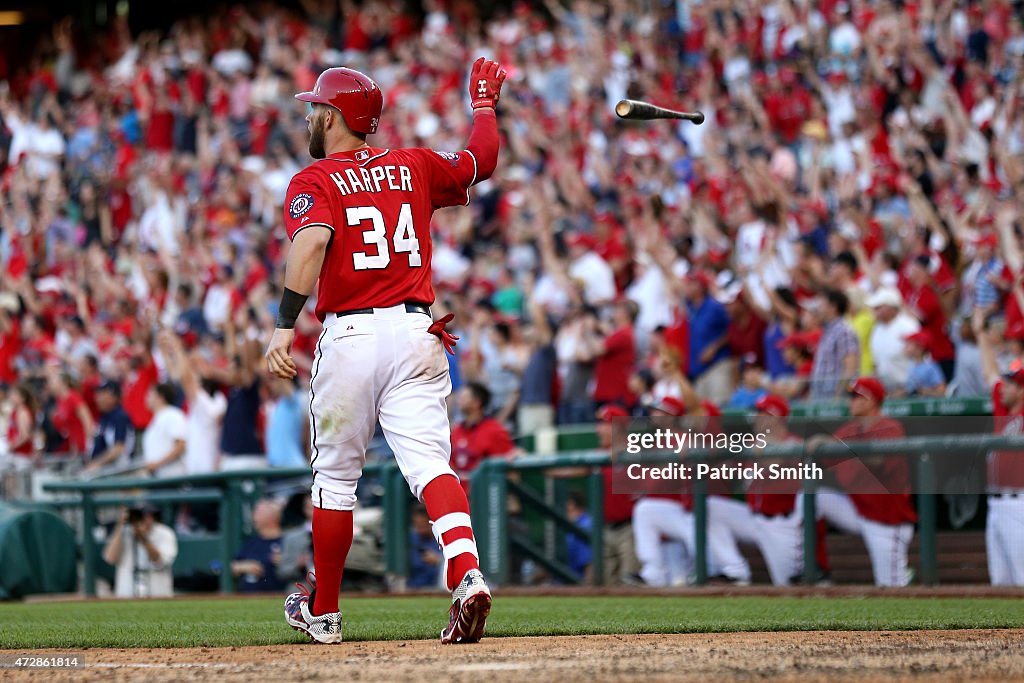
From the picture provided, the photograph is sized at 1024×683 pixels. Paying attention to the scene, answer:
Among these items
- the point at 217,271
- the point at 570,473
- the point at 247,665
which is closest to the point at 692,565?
the point at 570,473

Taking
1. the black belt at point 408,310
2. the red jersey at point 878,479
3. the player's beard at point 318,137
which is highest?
the player's beard at point 318,137

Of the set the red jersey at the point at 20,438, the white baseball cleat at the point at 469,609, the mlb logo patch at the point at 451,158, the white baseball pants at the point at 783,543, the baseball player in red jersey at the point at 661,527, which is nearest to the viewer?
the white baseball cleat at the point at 469,609

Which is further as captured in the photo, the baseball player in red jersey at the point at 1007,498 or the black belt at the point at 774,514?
the black belt at the point at 774,514

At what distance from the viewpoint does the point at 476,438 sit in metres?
11.4

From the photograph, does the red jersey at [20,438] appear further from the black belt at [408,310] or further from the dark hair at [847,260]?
the black belt at [408,310]

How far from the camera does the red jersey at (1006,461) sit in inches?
343

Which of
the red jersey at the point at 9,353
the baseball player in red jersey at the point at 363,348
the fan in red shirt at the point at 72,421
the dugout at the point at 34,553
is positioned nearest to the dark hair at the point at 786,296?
the dugout at the point at 34,553

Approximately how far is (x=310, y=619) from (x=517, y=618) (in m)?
1.46

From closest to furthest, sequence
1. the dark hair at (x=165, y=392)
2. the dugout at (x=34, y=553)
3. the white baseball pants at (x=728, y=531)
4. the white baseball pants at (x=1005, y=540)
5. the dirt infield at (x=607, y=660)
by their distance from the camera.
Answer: the dirt infield at (x=607, y=660) < the white baseball pants at (x=1005, y=540) < the white baseball pants at (x=728, y=531) < the dugout at (x=34, y=553) < the dark hair at (x=165, y=392)

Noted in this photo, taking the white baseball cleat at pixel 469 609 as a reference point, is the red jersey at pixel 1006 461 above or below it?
above

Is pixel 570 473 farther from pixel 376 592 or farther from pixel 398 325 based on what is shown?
pixel 398 325

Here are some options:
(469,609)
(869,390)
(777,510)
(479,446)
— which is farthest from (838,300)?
(469,609)

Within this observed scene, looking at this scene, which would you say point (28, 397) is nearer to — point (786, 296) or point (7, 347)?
point (7, 347)

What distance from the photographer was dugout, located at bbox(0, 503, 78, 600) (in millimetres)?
10586
